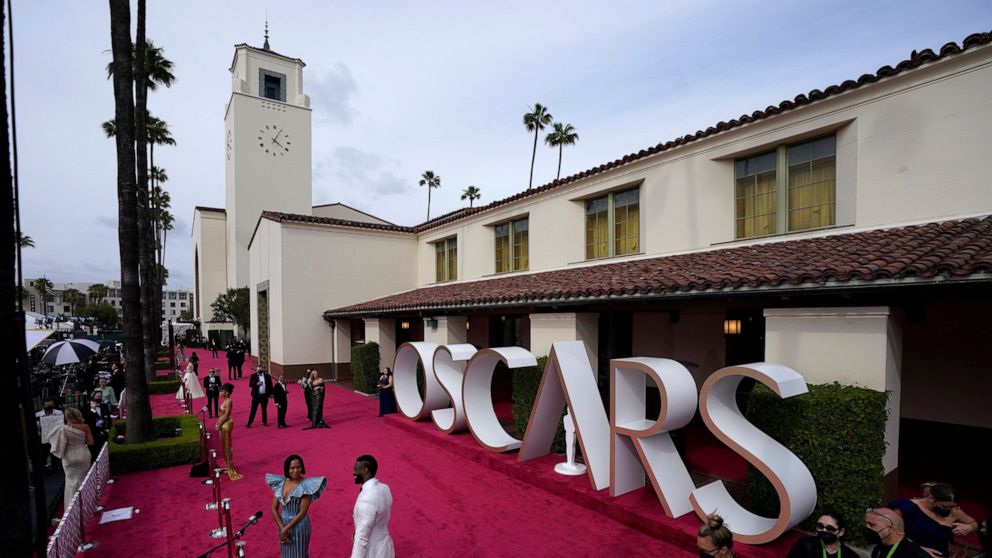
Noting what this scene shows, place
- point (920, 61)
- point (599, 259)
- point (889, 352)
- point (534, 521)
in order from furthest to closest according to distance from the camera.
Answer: point (599, 259) → point (920, 61) → point (534, 521) → point (889, 352)

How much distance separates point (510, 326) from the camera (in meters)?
19.8

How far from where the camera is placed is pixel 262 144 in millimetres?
39062

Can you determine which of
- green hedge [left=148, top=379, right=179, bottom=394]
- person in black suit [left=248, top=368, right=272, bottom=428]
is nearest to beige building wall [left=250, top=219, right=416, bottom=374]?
green hedge [left=148, top=379, right=179, bottom=394]

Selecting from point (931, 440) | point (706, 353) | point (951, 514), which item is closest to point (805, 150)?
point (706, 353)

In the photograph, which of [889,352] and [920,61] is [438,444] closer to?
[889,352]

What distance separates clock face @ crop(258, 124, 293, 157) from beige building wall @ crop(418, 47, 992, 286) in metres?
34.2

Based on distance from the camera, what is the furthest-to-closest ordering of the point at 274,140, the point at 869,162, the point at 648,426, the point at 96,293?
the point at 96,293, the point at 274,140, the point at 869,162, the point at 648,426

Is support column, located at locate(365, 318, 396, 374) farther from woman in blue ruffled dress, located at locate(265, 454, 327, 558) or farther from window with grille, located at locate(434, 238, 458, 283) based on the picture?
woman in blue ruffled dress, located at locate(265, 454, 327, 558)

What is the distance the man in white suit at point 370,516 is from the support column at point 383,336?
565 inches

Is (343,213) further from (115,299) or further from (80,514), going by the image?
(115,299)

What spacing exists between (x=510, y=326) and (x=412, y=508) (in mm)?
12068

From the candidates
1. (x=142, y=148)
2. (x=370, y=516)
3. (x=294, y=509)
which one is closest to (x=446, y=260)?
(x=142, y=148)

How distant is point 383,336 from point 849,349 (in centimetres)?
1594

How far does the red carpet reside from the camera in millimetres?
6691
